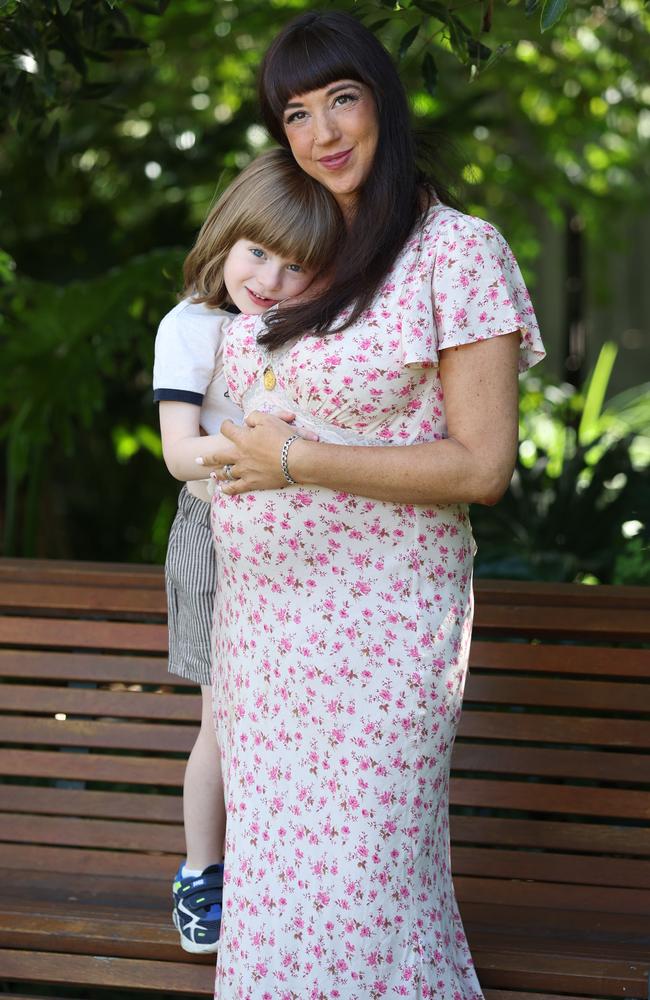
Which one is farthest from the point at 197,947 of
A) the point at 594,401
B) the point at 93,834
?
the point at 594,401

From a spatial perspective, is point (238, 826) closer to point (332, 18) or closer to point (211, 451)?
point (211, 451)

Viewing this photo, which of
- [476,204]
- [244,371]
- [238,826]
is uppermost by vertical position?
[476,204]

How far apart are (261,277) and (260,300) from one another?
0.13 feet

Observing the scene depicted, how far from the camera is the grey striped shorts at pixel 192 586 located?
2.40 m

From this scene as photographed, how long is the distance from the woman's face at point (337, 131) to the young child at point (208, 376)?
0.08 meters

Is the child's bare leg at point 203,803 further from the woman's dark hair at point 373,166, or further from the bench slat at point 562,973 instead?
the woman's dark hair at point 373,166

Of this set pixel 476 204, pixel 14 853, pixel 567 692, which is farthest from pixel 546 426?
pixel 14 853

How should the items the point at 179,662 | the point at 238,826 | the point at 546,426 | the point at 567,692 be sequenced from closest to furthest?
the point at 238,826 → the point at 179,662 → the point at 567,692 → the point at 546,426

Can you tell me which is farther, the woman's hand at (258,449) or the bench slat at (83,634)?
the bench slat at (83,634)

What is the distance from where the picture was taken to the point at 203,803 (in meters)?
2.47

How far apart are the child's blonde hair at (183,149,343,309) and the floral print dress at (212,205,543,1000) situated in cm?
15

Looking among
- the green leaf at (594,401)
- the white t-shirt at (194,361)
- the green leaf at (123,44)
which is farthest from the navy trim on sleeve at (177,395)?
the green leaf at (594,401)

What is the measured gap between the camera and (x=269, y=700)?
211 cm

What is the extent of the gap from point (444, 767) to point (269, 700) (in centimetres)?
32
